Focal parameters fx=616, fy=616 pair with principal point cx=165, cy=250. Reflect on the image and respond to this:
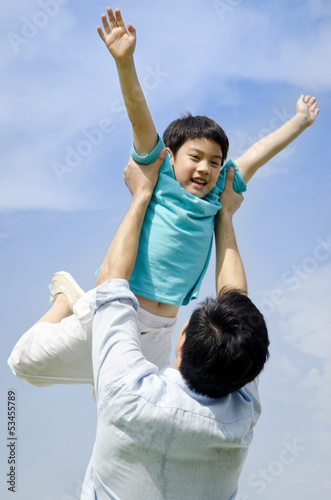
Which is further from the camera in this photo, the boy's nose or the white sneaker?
the white sneaker

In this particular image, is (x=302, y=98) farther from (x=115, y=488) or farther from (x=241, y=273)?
(x=115, y=488)

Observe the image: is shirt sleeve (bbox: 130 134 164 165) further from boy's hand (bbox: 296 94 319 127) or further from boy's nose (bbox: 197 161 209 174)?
boy's hand (bbox: 296 94 319 127)

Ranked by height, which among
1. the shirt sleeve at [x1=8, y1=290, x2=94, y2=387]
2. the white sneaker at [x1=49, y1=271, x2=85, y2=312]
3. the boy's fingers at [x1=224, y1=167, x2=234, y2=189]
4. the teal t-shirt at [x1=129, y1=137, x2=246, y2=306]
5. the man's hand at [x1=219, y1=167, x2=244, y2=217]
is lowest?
the shirt sleeve at [x1=8, y1=290, x2=94, y2=387]

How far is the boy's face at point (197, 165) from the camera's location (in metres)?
3.35

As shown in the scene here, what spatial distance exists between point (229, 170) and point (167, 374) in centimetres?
158

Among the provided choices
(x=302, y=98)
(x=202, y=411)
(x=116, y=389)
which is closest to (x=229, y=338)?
(x=202, y=411)

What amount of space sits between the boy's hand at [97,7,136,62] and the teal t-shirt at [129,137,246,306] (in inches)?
19.8

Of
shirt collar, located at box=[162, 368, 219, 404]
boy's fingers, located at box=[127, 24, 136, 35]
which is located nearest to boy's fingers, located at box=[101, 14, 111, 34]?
boy's fingers, located at box=[127, 24, 136, 35]

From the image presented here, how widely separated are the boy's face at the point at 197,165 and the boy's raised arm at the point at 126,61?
0.35 meters

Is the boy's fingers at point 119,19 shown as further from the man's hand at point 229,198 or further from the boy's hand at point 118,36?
the man's hand at point 229,198

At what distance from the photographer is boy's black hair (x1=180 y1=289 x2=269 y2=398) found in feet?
A: 7.44

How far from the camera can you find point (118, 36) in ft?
9.91

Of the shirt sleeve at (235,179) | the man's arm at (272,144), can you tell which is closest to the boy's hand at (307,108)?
the man's arm at (272,144)

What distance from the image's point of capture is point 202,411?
2.35 m
